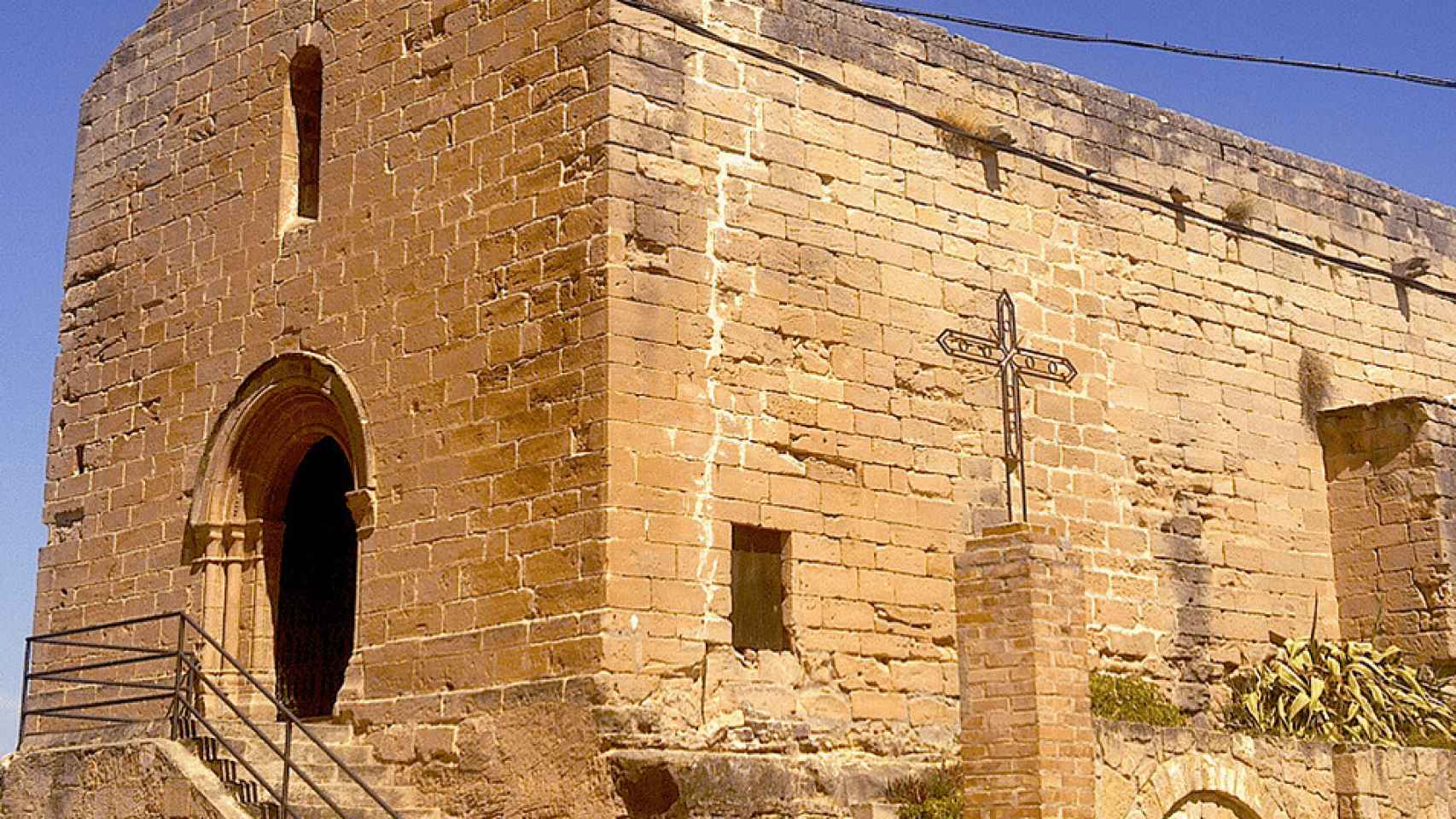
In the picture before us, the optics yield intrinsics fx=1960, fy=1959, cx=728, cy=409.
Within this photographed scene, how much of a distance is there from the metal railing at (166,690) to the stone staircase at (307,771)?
4cm

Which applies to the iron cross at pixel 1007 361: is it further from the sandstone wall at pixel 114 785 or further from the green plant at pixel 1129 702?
the sandstone wall at pixel 114 785

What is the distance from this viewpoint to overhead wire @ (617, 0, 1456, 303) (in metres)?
12.8

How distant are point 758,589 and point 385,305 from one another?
10.7 ft

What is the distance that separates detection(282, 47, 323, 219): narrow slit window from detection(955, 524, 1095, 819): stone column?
18.9 ft

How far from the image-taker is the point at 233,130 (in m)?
14.9

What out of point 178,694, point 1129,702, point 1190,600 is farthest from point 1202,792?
point 178,694

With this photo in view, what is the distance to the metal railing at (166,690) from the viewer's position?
37.8 ft

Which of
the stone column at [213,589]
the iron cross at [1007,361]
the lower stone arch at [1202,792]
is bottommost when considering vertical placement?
the lower stone arch at [1202,792]

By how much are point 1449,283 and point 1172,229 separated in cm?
428

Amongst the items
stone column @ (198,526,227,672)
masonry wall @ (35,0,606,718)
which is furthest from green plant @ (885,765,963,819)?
stone column @ (198,526,227,672)

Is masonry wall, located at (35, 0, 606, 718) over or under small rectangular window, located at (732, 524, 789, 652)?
over

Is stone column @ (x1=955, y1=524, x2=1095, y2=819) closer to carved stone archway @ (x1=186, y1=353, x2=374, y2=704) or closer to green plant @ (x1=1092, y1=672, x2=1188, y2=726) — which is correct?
green plant @ (x1=1092, y1=672, x2=1188, y2=726)

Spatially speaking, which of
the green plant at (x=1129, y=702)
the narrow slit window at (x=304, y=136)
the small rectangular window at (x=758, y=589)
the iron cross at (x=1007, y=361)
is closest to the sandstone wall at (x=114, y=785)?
the small rectangular window at (x=758, y=589)

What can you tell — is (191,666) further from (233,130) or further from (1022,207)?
(1022,207)
